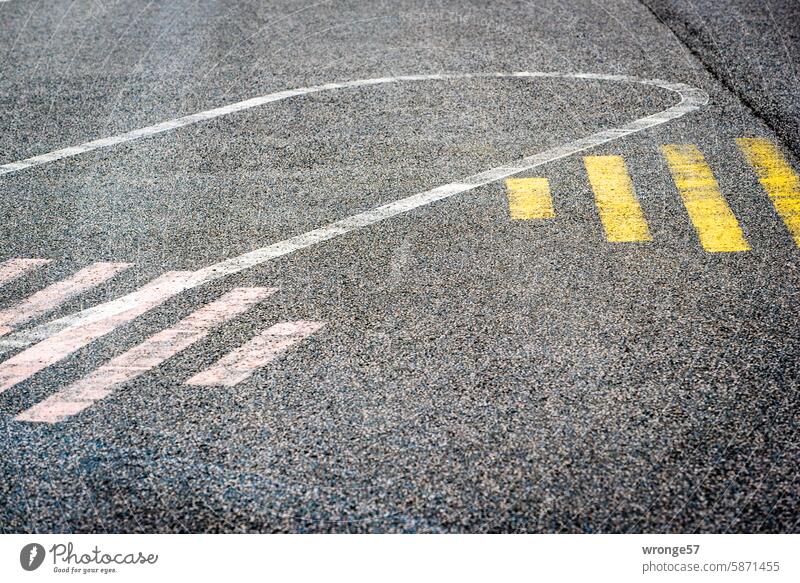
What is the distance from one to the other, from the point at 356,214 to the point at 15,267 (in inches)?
89.9

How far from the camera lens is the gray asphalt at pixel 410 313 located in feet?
14.8

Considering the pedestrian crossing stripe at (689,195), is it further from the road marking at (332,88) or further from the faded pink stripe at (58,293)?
the faded pink stripe at (58,293)

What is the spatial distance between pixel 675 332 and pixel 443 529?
207cm

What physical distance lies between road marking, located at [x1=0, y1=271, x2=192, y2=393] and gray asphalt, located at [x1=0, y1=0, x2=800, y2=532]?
0.11 m

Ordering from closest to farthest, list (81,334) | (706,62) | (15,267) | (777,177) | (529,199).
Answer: (81,334)
(15,267)
(529,199)
(777,177)
(706,62)

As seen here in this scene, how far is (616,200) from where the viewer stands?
7566mm

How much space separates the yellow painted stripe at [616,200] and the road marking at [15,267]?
3702 millimetres

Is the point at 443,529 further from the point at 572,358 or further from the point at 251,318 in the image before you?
the point at 251,318

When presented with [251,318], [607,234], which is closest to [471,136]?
[607,234]

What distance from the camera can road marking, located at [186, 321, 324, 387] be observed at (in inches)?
213

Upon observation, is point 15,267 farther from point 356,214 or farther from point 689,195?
point 689,195

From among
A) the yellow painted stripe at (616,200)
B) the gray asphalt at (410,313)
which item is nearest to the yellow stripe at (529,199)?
the gray asphalt at (410,313)

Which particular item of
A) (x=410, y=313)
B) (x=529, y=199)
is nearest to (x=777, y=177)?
(x=529, y=199)

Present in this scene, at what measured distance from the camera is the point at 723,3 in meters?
12.9
